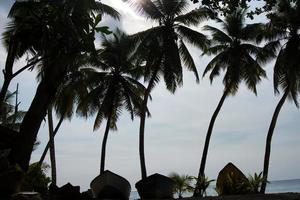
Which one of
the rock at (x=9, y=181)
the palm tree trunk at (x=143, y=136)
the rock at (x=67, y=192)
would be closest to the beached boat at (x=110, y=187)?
the rock at (x=67, y=192)

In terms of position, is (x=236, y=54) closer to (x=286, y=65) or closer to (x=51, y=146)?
(x=286, y=65)

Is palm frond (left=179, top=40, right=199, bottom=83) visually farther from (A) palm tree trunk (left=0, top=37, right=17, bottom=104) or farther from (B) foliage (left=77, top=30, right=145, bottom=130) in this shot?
(A) palm tree trunk (left=0, top=37, right=17, bottom=104)

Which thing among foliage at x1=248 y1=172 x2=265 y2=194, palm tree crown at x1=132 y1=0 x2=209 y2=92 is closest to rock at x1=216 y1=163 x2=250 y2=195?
foliage at x1=248 y1=172 x2=265 y2=194

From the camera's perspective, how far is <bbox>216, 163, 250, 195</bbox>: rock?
21594 millimetres

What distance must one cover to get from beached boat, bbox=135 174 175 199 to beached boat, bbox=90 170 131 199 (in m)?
0.86

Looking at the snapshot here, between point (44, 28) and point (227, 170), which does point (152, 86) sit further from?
point (44, 28)

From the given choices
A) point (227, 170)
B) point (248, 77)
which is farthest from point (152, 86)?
point (227, 170)

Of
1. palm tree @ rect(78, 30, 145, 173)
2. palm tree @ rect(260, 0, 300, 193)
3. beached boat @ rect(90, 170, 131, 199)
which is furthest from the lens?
palm tree @ rect(78, 30, 145, 173)

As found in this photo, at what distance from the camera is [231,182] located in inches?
860

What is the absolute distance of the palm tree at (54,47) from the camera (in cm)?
1458

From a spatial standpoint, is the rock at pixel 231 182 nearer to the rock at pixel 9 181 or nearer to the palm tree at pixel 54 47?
the palm tree at pixel 54 47

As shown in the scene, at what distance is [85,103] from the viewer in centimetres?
3303

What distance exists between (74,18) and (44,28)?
3289 mm

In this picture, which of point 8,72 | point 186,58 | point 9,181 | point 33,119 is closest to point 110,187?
point 33,119
